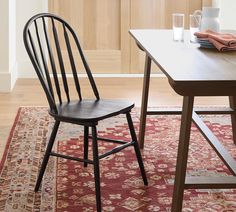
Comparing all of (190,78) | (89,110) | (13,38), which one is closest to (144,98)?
(89,110)

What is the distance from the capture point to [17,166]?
3104 mm

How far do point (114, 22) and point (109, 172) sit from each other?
9.50ft

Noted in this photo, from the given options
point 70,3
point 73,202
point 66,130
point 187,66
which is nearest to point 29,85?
point 70,3

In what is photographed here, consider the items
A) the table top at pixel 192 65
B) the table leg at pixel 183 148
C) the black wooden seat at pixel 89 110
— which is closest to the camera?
the table top at pixel 192 65

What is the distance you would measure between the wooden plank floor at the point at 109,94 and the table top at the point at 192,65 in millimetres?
1519

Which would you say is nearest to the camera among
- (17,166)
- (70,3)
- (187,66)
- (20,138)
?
(187,66)

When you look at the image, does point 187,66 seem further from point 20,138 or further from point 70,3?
point 70,3

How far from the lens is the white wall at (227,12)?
5.67 meters

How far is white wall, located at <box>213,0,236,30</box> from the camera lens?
18.6 ft

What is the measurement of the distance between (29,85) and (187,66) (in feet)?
10.4

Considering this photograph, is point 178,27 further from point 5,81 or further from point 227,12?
point 227,12

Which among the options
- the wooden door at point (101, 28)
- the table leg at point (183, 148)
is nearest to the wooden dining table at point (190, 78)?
the table leg at point (183, 148)

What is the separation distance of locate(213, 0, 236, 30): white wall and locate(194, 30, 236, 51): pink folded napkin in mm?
3009

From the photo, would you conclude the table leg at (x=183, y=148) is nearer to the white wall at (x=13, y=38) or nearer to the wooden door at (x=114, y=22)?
the white wall at (x=13, y=38)
